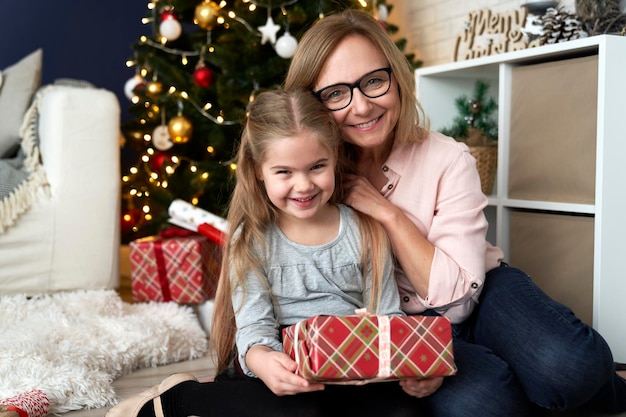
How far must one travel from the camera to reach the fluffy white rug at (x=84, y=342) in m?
1.54

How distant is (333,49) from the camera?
4.67 feet

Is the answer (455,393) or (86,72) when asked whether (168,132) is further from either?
(455,393)

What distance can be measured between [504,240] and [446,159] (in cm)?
63

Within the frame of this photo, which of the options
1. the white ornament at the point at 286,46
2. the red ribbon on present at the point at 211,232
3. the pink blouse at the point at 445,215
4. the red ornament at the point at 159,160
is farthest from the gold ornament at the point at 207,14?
the pink blouse at the point at 445,215

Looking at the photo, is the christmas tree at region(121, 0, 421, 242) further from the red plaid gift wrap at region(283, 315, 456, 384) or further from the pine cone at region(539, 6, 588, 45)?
the red plaid gift wrap at region(283, 315, 456, 384)

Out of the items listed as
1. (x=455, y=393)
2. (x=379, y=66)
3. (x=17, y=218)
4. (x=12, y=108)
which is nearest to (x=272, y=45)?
(x=12, y=108)

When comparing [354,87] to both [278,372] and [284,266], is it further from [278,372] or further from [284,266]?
[278,372]

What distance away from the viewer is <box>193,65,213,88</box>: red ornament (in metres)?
2.78

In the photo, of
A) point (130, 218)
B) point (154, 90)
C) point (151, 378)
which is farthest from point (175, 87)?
point (151, 378)

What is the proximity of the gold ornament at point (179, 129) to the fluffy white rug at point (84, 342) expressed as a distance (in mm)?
740

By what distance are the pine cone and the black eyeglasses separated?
0.77 m

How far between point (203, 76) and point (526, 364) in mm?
1890

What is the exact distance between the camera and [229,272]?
4.49 feet

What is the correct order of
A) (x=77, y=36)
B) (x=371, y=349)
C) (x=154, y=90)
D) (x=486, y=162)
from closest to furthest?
1. (x=371, y=349)
2. (x=486, y=162)
3. (x=154, y=90)
4. (x=77, y=36)
